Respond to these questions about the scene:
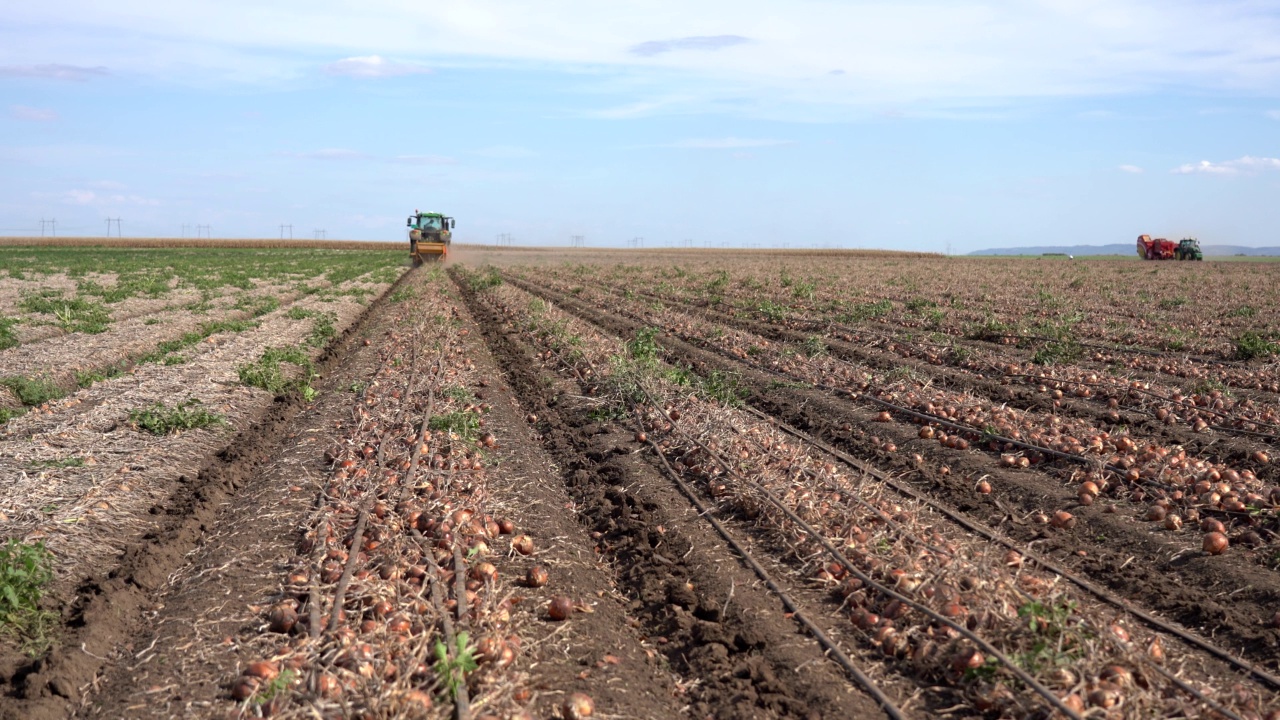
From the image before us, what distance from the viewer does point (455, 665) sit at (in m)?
4.25

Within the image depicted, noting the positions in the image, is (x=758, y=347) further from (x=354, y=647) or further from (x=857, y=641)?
(x=354, y=647)

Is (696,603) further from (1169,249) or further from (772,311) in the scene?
(1169,249)

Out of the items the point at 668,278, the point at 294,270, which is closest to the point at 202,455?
the point at 668,278

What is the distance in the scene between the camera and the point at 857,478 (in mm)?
7922

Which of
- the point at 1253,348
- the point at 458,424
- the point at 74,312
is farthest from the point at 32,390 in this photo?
the point at 1253,348

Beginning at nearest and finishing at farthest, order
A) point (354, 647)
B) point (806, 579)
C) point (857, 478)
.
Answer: point (354, 647) < point (806, 579) < point (857, 478)

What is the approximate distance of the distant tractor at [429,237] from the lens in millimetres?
47500

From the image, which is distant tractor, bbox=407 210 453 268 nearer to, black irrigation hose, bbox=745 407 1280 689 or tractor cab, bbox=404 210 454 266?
tractor cab, bbox=404 210 454 266

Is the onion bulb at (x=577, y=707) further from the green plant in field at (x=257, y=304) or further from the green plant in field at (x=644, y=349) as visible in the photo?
the green plant in field at (x=257, y=304)

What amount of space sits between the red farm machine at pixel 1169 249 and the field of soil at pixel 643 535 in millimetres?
58513

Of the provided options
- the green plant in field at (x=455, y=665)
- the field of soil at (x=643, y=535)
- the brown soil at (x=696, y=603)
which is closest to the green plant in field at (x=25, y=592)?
the field of soil at (x=643, y=535)

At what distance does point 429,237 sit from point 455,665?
46.0 metres

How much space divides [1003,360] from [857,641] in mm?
9756

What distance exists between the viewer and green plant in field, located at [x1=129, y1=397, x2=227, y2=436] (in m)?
9.41
